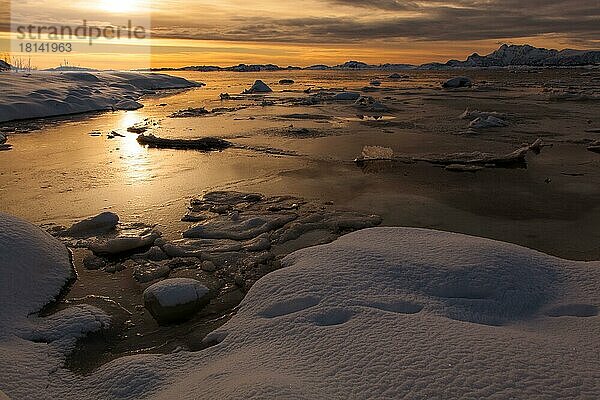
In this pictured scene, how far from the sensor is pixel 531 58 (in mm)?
128375

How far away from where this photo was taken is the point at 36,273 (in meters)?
4.52

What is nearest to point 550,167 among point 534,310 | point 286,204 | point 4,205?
point 286,204

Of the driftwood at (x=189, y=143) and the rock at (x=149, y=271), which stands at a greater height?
the driftwood at (x=189, y=143)

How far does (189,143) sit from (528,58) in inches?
5521

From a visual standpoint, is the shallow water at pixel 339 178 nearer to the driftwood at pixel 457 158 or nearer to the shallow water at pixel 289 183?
the shallow water at pixel 289 183

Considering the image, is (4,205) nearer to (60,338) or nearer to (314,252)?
(60,338)

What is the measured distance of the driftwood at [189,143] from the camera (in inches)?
464

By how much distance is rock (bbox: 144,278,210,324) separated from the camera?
4.05m

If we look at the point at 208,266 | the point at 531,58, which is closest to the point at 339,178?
the point at 208,266

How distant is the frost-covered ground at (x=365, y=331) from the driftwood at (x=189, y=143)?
7013 mm

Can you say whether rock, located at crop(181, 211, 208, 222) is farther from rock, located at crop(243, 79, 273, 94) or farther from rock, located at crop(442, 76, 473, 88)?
rock, located at crop(442, 76, 473, 88)

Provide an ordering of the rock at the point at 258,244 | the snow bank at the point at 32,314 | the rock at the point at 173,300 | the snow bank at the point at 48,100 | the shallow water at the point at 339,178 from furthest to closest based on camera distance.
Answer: the snow bank at the point at 48,100, the shallow water at the point at 339,178, the rock at the point at 258,244, the rock at the point at 173,300, the snow bank at the point at 32,314

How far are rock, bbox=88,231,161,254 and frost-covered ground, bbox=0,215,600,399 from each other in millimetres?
539

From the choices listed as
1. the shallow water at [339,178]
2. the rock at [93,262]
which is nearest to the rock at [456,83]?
the shallow water at [339,178]
